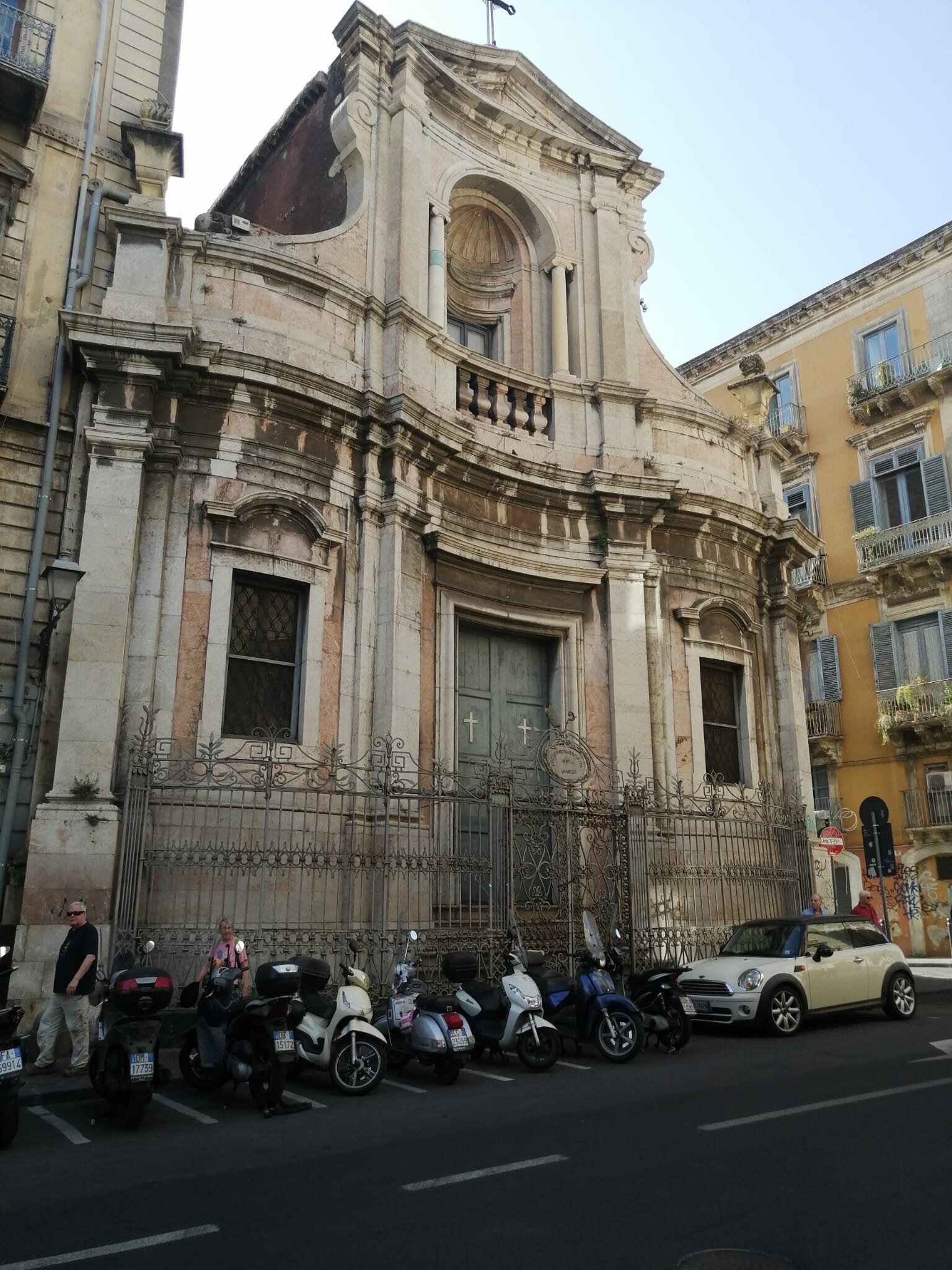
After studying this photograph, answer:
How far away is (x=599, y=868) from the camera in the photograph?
525 inches

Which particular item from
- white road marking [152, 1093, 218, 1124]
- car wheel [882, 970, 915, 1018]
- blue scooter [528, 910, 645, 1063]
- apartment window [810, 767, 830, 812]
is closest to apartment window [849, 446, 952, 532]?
apartment window [810, 767, 830, 812]

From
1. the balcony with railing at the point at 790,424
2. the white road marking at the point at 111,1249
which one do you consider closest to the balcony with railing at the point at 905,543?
the balcony with railing at the point at 790,424

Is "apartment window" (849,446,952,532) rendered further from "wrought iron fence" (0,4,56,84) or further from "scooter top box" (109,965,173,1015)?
"scooter top box" (109,965,173,1015)

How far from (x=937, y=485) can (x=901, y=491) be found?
131cm

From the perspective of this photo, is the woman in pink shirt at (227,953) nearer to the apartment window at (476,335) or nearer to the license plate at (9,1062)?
the license plate at (9,1062)

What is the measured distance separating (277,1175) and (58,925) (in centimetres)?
484

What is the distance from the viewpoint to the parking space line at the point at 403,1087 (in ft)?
26.8

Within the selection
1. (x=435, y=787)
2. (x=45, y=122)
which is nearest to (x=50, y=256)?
(x=45, y=122)

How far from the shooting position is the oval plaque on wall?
12.9m

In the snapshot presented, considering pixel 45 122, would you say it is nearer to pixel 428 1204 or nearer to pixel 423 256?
pixel 423 256

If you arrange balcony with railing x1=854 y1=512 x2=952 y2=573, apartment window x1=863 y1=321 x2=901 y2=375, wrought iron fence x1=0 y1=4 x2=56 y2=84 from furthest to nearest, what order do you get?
apartment window x1=863 y1=321 x2=901 y2=375, balcony with railing x1=854 y1=512 x2=952 y2=573, wrought iron fence x1=0 y1=4 x2=56 y2=84

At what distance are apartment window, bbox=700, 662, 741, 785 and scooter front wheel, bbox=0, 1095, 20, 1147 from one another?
445 inches

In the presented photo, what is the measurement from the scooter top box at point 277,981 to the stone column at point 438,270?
9.63 metres

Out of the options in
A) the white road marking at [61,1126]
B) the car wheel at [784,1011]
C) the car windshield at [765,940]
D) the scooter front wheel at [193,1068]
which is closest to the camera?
the white road marking at [61,1126]
